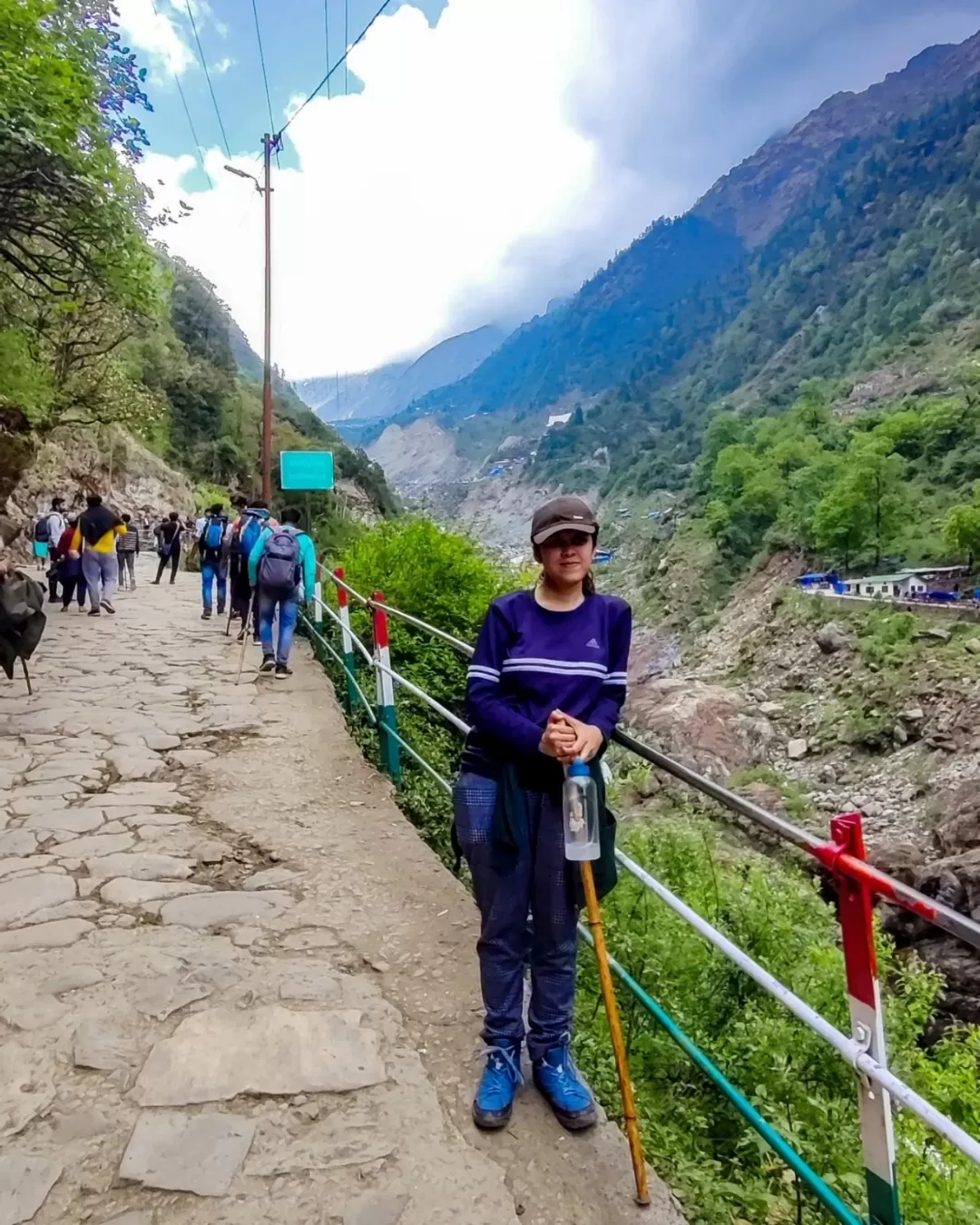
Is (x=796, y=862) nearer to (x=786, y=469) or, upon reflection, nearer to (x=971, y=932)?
(x=971, y=932)

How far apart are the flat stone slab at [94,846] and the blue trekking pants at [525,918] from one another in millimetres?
2498

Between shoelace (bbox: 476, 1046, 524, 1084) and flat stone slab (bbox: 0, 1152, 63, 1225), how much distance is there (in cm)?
109

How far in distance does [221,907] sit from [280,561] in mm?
4280

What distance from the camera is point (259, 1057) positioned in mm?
2531

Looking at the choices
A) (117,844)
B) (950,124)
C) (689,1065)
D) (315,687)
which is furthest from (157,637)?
(950,124)

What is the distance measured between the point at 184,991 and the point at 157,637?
27.0ft

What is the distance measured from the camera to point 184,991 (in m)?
2.90

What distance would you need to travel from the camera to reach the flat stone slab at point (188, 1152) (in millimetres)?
2045

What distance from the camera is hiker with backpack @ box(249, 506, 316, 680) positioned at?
24.4ft

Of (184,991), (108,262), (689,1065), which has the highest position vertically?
(108,262)

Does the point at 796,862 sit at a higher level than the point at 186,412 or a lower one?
lower

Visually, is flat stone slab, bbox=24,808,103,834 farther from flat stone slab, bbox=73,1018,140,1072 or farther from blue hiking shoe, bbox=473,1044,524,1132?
blue hiking shoe, bbox=473,1044,524,1132

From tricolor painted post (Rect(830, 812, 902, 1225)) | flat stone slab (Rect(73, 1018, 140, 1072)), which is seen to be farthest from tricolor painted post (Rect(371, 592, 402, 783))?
tricolor painted post (Rect(830, 812, 902, 1225))

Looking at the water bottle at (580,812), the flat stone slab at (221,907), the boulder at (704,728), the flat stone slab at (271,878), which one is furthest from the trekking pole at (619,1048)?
the boulder at (704,728)
